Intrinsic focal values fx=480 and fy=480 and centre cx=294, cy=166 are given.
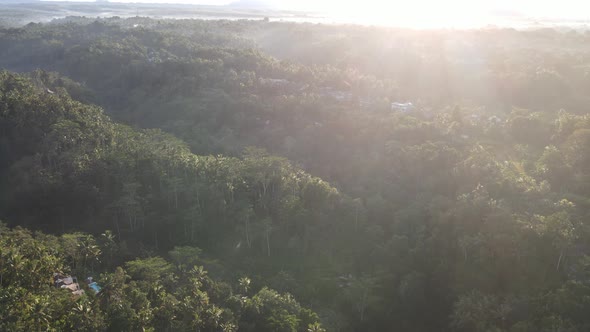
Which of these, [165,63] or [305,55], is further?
[305,55]

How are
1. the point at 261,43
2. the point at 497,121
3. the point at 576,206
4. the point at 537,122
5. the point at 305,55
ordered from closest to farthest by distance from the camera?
1. the point at 576,206
2. the point at 537,122
3. the point at 497,121
4. the point at 305,55
5. the point at 261,43

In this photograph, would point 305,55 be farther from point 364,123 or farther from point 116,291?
point 116,291

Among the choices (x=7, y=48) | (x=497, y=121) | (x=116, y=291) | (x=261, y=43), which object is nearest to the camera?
(x=116, y=291)

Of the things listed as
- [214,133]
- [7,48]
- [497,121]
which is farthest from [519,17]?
[7,48]

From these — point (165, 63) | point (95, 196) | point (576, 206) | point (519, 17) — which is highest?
point (519, 17)

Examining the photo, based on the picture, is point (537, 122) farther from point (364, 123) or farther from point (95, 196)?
point (95, 196)

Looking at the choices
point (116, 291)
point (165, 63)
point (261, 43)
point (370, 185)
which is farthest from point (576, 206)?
point (261, 43)

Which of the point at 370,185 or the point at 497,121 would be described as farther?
the point at 497,121

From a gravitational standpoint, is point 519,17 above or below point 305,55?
above

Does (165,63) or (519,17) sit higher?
(519,17)

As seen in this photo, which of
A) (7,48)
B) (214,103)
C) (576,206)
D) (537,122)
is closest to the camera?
(576,206)
